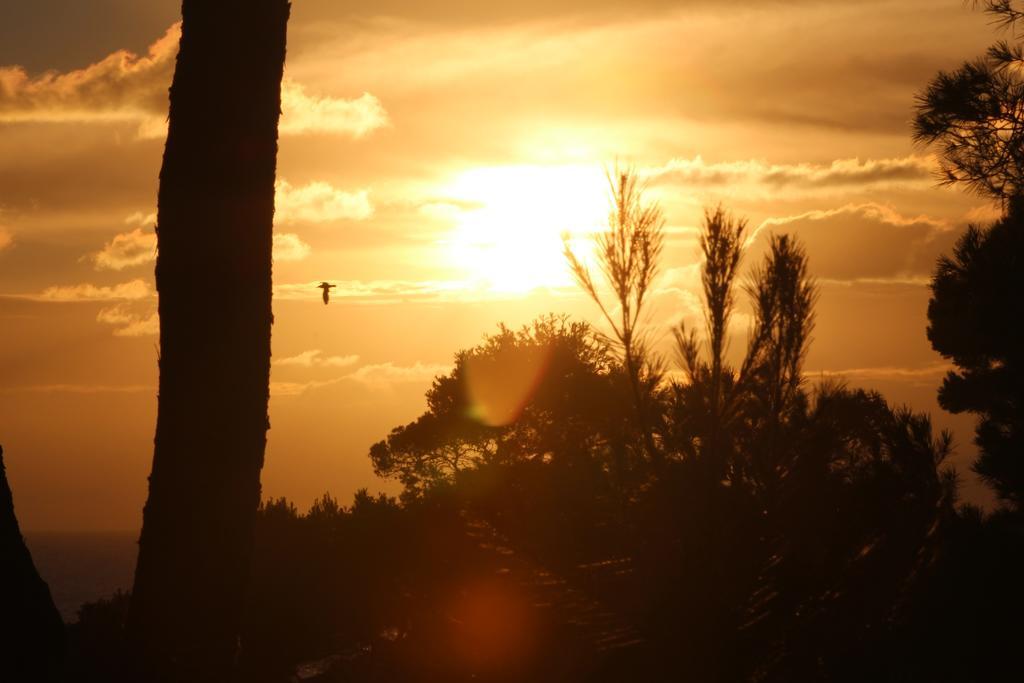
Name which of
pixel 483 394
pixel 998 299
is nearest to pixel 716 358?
pixel 998 299

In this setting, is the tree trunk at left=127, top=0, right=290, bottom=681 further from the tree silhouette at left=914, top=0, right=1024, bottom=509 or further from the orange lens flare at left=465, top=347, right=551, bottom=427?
the orange lens flare at left=465, top=347, right=551, bottom=427

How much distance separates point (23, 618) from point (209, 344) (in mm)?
1806

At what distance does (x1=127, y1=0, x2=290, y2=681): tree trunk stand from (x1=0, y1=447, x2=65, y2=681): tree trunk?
60 centimetres

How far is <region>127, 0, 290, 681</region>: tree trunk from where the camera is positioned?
5895mm

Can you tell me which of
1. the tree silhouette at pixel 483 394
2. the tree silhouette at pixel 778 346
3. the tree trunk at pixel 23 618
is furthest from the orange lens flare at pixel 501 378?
the tree trunk at pixel 23 618

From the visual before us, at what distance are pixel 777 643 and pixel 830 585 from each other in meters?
0.49

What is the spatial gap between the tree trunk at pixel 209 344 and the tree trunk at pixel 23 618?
599mm

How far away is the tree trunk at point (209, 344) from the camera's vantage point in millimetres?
5895

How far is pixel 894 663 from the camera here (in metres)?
5.59

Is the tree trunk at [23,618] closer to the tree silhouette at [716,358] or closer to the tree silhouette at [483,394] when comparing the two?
the tree silhouette at [716,358]

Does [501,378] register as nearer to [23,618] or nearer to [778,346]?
[778,346]

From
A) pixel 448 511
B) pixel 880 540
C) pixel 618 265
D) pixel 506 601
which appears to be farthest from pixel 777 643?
pixel 448 511

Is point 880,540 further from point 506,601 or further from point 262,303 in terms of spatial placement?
point 262,303

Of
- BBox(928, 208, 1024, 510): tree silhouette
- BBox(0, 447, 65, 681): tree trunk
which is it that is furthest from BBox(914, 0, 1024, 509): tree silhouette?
BBox(0, 447, 65, 681): tree trunk
